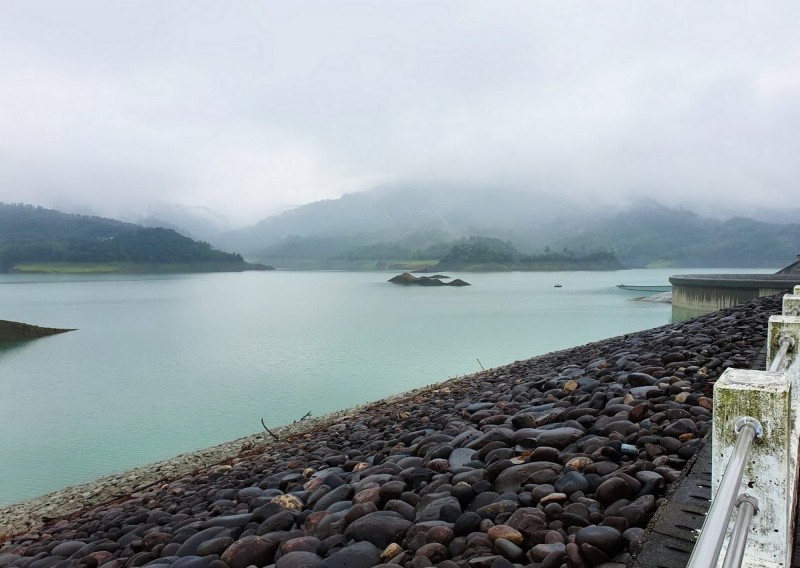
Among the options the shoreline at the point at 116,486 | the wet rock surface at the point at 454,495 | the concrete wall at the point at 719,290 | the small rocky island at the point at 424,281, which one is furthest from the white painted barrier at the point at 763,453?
the small rocky island at the point at 424,281

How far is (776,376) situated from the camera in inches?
83.9

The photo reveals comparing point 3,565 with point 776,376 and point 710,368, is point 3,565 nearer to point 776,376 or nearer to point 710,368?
point 776,376

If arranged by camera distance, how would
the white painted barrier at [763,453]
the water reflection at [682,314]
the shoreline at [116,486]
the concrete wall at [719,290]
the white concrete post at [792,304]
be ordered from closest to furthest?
the white painted barrier at [763,453] → the white concrete post at [792,304] → the shoreline at [116,486] → the concrete wall at [719,290] → the water reflection at [682,314]

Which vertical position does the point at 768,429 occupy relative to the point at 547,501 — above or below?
above

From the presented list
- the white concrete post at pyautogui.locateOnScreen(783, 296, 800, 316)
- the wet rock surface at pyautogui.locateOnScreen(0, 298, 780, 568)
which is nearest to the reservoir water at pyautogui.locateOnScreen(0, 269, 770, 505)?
the wet rock surface at pyautogui.locateOnScreen(0, 298, 780, 568)

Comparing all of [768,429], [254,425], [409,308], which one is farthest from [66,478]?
[409,308]

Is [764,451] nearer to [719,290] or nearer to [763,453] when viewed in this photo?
[763,453]

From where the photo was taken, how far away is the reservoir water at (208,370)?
490 inches

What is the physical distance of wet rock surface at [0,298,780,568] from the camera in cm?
317

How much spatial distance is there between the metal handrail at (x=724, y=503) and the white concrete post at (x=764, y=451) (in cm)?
4

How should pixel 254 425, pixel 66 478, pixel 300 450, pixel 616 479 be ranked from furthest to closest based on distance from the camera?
pixel 254 425 < pixel 66 478 < pixel 300 450 < pixel 616 479

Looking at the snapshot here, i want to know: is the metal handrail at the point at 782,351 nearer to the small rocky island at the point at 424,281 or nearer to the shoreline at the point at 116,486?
the shoreline at the point at 116,486

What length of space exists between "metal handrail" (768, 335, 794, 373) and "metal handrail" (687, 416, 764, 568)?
3.43 ft

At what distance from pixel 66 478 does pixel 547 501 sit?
34.1 ft
